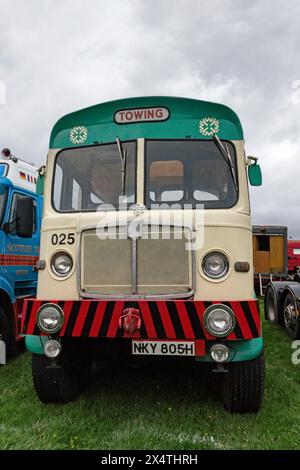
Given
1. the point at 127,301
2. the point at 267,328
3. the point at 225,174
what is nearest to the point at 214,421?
the point at 127,301

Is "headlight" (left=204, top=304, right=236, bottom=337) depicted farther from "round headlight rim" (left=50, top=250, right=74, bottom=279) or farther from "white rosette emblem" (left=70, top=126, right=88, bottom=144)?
"white rosette emblem" (left=70, top=126, right=88, bottom=144)

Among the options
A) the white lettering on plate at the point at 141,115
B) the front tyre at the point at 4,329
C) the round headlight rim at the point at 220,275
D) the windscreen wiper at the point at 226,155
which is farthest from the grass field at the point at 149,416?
the white lettering on plate at the point at 141,115

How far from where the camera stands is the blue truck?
5.54m

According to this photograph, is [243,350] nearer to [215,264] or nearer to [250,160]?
[215,264]

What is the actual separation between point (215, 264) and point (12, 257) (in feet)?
11.5

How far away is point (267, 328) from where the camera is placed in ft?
26.9

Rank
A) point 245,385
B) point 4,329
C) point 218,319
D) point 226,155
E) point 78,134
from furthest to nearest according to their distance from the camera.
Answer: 1. point 4,329
2. point 78,134
3. point 226,155
4. point 245,385
5. point 218,319

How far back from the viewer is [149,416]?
3641 millimetres

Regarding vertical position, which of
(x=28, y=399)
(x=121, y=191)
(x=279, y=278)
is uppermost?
(x=121, y=191)

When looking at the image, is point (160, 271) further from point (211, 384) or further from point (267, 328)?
point (267, 328)

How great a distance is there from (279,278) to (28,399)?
11652mm

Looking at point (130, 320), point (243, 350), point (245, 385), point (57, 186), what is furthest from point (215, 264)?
point (57, 186)

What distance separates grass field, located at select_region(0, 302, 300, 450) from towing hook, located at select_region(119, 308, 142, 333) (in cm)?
87

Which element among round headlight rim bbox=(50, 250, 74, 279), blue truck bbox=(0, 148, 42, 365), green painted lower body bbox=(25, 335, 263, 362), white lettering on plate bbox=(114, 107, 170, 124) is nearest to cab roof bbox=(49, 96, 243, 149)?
white lettering on plate bbox=(114, 107, 170, 124)
